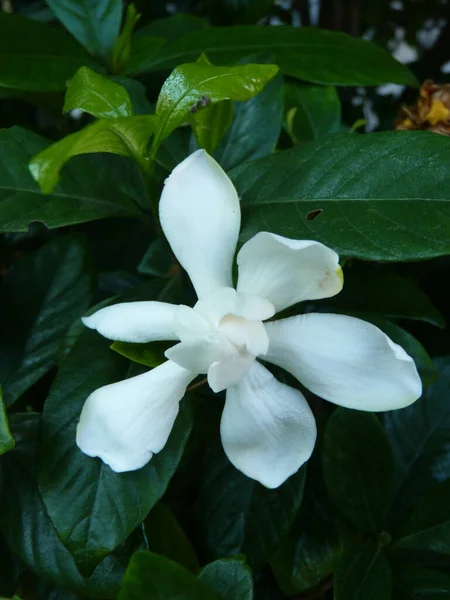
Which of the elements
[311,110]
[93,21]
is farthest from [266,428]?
[93,21]

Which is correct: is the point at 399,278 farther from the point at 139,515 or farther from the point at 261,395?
the point at 139,515

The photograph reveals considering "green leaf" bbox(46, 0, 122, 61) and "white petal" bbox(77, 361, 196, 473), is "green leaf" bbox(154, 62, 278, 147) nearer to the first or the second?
"white petal" bbox(77, 361, 196, 473)

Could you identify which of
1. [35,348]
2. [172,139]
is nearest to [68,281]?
[35,348]

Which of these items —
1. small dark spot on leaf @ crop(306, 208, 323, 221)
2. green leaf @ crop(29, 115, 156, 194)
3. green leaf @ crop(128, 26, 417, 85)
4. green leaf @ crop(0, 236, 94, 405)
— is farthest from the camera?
green leaf @ crop(128, 26, 417, 85)

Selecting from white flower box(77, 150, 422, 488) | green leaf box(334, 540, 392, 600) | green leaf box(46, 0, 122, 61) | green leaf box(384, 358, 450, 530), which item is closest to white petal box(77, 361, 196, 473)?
white flower box(77, 150, 422, 488)

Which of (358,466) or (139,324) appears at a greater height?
(139,324)

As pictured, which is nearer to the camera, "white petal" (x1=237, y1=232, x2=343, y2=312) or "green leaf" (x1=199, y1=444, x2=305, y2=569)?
"white petal" (x1=237, y1=232, x2=343, y2=312)

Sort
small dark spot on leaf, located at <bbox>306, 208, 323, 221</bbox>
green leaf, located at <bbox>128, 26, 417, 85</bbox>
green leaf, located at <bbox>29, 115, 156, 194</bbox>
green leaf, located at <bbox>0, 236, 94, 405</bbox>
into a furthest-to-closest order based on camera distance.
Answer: green leaf, located at <bbox>128, 26, 417, 85</bbox>, green leaf, located at <bbox>0, 236, 94, 405</bbox>, small dark spot on leaf, located at <bbox>306, 208, 323, 221</bbox>, green leaf, located at <bbox>29, 115, 156, 194</bbox>

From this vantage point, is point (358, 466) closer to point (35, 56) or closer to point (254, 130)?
point (254, 130)
